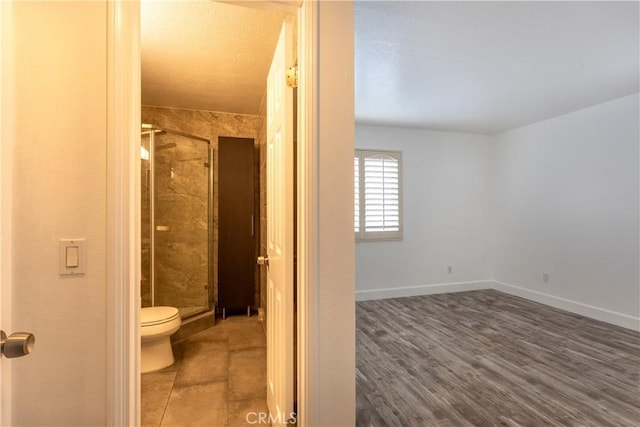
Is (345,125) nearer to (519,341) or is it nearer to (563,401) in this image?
(563,401)

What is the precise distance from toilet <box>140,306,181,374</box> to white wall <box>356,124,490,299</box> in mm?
2540

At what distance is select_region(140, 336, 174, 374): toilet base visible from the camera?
91.0 inches

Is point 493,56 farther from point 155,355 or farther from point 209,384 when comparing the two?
point 155,355

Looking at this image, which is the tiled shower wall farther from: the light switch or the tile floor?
the light switch

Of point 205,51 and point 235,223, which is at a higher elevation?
point 205,51

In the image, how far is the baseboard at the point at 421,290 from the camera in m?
4.30

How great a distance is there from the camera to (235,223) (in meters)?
3.57

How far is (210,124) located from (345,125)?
9.52ft

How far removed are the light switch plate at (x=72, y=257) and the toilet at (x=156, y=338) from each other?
58.6 inches

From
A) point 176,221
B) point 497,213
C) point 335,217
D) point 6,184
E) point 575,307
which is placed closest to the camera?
point 6,184

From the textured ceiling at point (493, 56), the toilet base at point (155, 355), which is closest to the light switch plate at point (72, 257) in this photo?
the toilet base at point (155, 355)

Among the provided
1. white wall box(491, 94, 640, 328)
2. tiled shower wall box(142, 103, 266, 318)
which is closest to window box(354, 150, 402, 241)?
tiled shower wall box(142, 103, 266, 318)

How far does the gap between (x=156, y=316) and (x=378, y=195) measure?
3.08 m

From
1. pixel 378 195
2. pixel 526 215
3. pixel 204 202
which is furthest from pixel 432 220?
pixel 204 202
